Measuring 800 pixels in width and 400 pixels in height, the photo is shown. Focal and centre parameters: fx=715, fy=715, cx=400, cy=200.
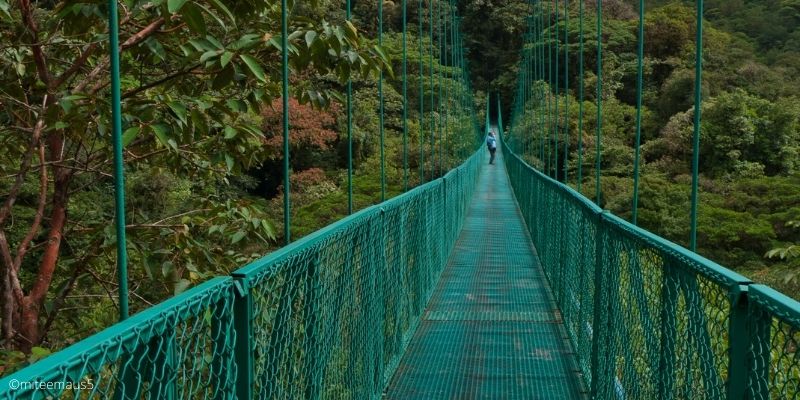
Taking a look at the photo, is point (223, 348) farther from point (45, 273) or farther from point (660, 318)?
point (45, 273)

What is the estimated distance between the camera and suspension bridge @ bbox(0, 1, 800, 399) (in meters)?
1.04

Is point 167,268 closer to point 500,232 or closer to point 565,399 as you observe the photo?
point 565,399

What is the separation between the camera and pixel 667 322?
5.70ft

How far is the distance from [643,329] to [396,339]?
1.45 metres

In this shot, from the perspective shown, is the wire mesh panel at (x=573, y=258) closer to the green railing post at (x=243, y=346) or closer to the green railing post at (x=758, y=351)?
the green railing post at (x=758, y=351)

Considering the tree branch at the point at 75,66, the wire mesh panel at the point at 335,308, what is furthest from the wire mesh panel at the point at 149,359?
the tree branch at the point at 75,66

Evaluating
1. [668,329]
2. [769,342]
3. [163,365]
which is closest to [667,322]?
[668,329]

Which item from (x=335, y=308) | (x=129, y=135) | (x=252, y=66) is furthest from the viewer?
(x=335, y=308)

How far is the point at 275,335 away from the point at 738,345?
2.98ft

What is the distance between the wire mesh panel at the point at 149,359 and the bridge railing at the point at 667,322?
87 cm

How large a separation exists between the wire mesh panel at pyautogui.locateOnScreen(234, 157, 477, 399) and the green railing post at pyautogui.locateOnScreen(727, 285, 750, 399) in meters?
0.86

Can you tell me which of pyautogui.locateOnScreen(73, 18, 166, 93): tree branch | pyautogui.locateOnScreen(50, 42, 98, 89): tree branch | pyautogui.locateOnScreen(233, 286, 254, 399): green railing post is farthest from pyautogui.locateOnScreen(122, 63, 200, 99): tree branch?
pyautogui.locateOnScreen(233, 286, 254, 399): green railing post

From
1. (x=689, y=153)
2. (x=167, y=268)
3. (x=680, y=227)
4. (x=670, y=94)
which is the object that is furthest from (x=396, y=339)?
(x=670, y=94)

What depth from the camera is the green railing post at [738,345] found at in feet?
3.88
